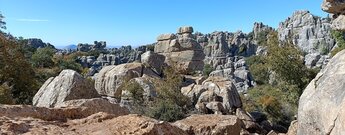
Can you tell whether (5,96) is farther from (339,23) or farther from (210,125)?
(339,23)

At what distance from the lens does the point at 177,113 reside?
18.0 meters

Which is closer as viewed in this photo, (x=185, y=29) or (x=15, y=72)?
(x=15, y=72)

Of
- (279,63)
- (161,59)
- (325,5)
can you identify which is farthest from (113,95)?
(325,5)

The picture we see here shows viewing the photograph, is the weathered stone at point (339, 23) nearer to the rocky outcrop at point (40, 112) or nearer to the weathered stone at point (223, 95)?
the weathered stone at point (223, 95)

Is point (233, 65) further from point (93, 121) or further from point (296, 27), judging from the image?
point (93, 121)

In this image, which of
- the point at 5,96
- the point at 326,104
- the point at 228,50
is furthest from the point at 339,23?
the point at 228,50

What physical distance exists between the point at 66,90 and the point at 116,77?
15298 millimetres

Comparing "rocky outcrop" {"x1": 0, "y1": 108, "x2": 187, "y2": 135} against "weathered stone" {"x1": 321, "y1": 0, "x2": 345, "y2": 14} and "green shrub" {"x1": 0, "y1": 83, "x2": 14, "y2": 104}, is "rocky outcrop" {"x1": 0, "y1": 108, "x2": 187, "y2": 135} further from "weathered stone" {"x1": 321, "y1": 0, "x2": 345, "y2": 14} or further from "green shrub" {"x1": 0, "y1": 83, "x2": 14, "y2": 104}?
"weathered stone" {"x1": 321, "y1": 0, "x2": 345, "y2": 14}

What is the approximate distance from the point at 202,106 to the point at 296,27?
3710 inches

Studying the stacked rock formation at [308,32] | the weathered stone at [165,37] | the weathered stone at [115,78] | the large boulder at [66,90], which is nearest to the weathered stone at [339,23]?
the large boulder at [66,90]

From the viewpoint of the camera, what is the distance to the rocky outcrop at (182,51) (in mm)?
35172

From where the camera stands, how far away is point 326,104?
4676 millimetres

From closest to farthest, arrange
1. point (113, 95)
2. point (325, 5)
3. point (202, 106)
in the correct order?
point (325, 5)
point (202, 106)
point (113, 95)

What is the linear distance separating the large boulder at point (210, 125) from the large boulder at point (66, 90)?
4277 mm
